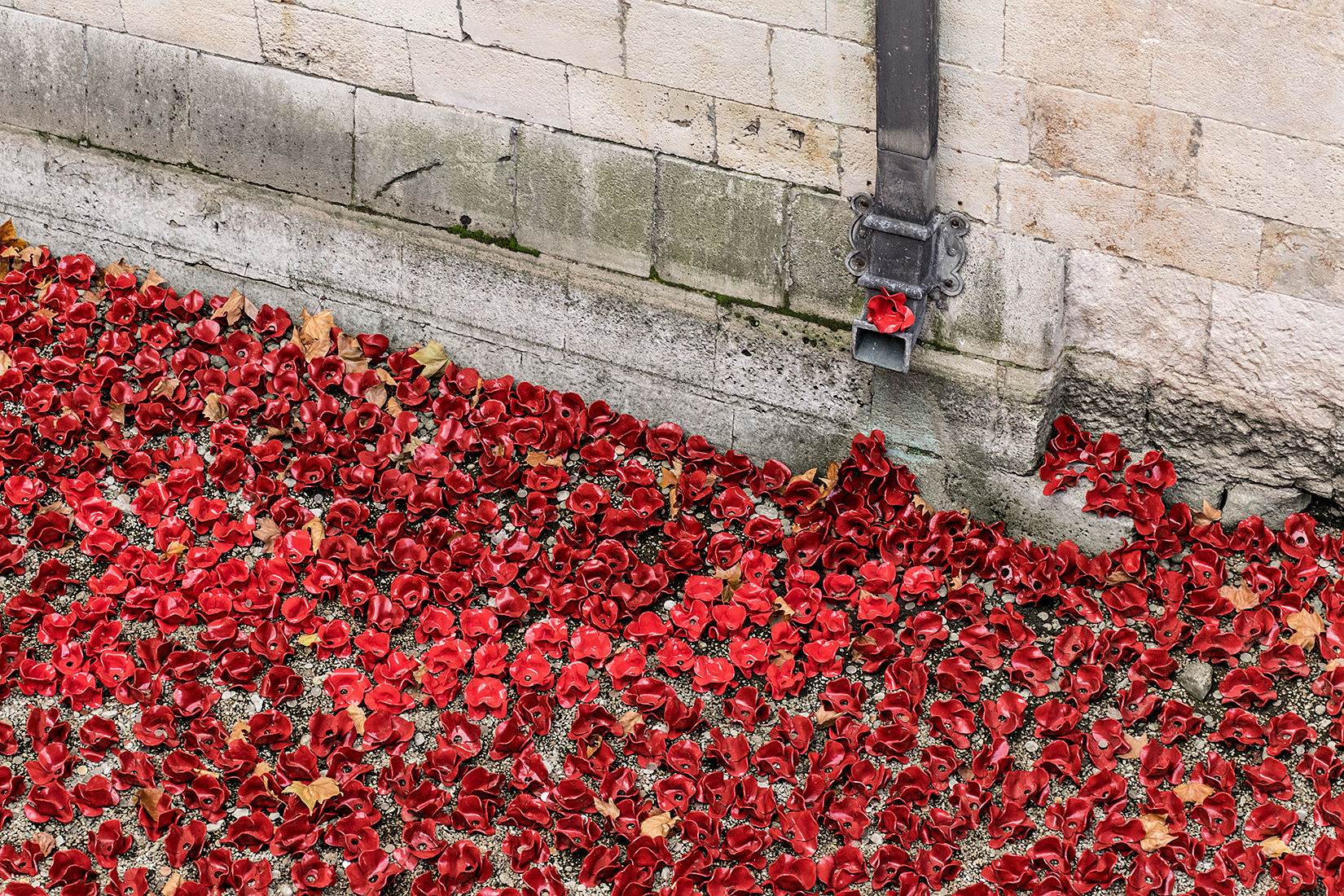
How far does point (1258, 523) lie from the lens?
4.27 meters

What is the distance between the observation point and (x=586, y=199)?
15.3ft

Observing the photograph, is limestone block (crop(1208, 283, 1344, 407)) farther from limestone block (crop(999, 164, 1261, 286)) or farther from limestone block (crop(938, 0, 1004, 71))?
limestone block (crop(938, 0, 1004, 71))

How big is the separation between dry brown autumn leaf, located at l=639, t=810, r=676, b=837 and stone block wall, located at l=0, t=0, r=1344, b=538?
159cm

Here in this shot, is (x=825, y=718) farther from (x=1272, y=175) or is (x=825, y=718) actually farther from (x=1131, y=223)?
(x=1272, y=175)

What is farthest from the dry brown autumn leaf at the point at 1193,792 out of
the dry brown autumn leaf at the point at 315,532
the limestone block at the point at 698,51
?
the dry brown autumn leaf at the point at 315,532

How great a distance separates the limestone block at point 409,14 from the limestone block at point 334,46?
25mm

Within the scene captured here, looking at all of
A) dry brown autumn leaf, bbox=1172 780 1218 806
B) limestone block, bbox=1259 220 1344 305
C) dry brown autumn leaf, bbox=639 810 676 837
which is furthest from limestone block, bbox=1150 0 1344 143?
dry brown autumn leaf, bbox=639 810 676 837

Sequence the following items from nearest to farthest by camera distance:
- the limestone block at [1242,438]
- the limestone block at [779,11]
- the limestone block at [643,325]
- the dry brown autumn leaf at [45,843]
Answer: the dry brown autumn leaf at [45,843] < the limestone block at [779,11] < the limestone block at [1242,438] < the limestone block at [643,325]

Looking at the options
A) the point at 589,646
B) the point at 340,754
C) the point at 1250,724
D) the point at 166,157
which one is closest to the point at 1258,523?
the point at 1250,724

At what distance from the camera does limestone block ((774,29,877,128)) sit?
159 inches

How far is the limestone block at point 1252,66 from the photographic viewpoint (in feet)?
11.5

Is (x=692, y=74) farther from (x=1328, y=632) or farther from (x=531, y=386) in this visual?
(x=1328, y=632)

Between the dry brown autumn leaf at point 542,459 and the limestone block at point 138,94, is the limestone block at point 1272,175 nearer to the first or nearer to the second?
the dry brown autumn leaf at point 542,459

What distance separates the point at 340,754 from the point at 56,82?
3.23m
